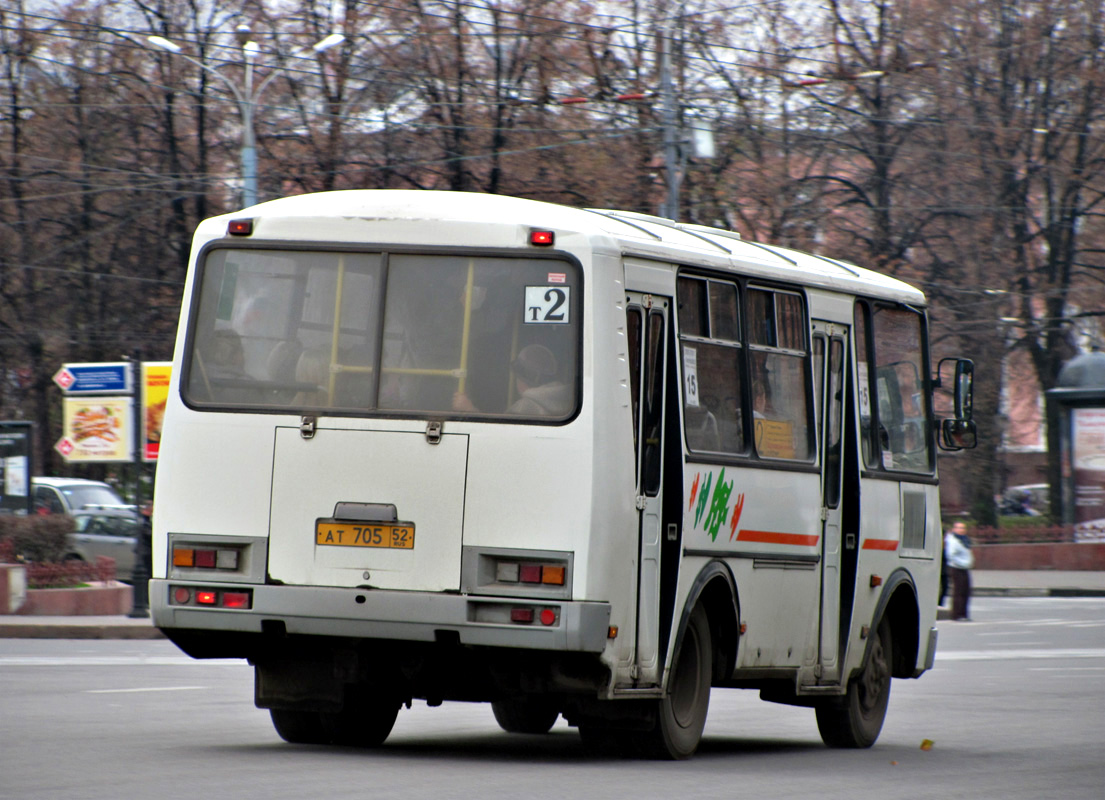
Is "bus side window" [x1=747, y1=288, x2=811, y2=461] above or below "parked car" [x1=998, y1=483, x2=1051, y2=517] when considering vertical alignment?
below

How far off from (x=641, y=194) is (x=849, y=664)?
24468mm

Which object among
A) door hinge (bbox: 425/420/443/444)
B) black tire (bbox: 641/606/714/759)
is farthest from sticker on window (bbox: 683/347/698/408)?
door hinge (bbox: 425/420/443/444)

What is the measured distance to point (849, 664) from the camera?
1151 cm

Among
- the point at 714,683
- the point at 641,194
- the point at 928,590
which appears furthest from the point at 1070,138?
the point at 714,683

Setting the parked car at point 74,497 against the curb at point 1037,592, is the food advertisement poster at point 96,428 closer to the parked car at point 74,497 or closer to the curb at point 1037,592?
the parked car at point 74,497

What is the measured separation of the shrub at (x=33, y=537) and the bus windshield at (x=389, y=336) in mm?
15519

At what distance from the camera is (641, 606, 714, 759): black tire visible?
968 centimetres

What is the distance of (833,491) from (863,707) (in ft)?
5.30

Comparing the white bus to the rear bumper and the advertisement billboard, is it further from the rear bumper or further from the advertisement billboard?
the advertisement billboard

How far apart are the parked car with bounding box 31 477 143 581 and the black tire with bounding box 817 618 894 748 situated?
58.8 feet

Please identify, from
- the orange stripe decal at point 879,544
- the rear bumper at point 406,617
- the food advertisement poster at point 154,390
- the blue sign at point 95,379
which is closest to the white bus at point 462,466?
the rear bumper at point 406,617

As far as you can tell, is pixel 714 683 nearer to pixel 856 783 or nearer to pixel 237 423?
pixel 856 783

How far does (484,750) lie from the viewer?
1030 cm

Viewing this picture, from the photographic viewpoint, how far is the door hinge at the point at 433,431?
29.3ft
